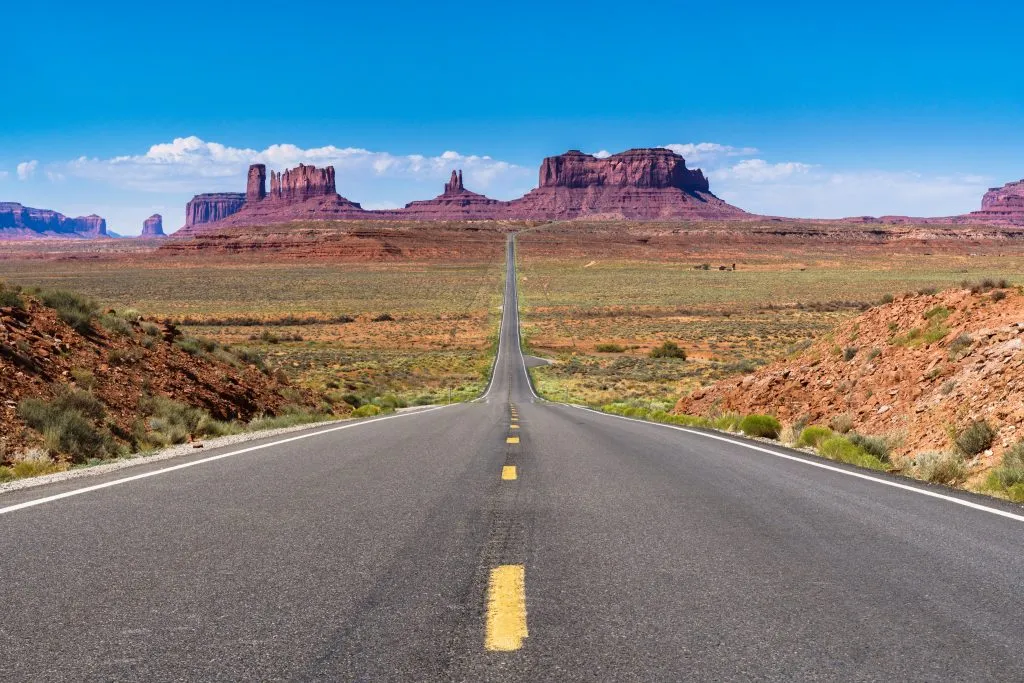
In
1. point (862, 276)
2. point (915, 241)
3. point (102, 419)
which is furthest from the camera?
point (915, 241)

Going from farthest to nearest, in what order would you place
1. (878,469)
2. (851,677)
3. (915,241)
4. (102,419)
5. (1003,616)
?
(915,241), (102,419), (878,469), (1003,616), (851,677)

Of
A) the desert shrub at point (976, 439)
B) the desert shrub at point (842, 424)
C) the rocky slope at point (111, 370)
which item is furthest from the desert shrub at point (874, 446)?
the rocky slope at point (111, 370)

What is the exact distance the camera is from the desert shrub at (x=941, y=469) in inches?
380

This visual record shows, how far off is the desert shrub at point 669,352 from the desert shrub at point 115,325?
4269cm

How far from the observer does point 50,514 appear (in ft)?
20.6

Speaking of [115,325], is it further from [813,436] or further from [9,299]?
[813,436]

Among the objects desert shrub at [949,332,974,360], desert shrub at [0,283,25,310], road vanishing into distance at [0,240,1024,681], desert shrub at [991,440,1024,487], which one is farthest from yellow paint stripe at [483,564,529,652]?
desert shrub at [0,283,25,310]

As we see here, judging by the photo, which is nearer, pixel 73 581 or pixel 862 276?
pixel 73 581

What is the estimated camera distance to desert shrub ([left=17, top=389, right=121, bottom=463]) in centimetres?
1154

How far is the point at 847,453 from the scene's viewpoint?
464 inches

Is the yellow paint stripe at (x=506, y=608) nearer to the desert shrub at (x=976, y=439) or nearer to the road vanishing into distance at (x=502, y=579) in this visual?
the road vanishing into distance at (x=502, y=579)

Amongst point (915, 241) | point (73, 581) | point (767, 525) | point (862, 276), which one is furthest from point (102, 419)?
point (915, 241)

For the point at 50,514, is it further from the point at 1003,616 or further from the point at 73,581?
the point at 1003,616

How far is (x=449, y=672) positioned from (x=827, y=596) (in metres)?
2.35
